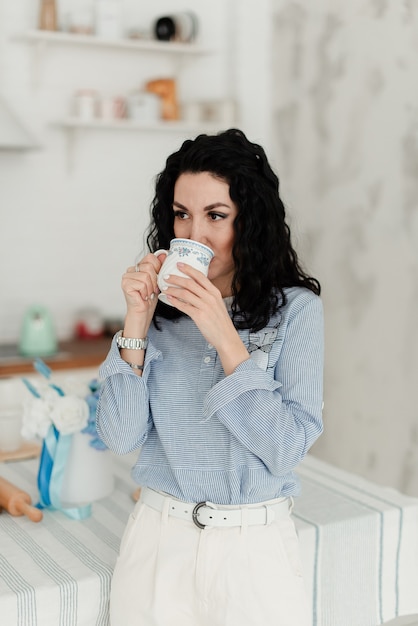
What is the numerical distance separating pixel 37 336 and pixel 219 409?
6.53ft

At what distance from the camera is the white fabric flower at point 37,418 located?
4.76 ft

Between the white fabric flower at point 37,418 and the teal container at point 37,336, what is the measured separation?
149 cm

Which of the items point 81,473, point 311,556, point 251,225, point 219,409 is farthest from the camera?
point 81,473

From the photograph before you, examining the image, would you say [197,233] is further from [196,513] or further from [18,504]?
[18,504]

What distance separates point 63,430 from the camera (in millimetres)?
1434

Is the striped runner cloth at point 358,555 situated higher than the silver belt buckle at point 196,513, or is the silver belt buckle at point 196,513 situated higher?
the silver belt buckle at point 196,513

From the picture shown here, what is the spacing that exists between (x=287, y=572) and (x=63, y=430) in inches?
20.3

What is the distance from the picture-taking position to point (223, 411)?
3.59 feet

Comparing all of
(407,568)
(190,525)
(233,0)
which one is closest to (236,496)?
(190,525)

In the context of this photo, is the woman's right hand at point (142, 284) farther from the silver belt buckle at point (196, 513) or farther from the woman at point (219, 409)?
the silver belt buckle at point (196, 513)

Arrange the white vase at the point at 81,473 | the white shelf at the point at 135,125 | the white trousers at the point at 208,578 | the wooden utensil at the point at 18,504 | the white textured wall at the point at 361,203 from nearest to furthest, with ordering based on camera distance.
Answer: the white trousers at the point at 208,578
the wooden utensil at the point at 18,504
the white vase at the point at 81,473
the white textured wall at the point at 361,203
the white shelf at the point at 135,125

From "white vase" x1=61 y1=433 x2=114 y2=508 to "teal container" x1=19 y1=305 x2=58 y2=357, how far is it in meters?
1.49

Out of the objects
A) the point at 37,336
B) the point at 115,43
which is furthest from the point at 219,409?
the point at 115,43

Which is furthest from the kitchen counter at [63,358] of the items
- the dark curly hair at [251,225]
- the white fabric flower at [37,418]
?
the dark curly hair at [251,225]
